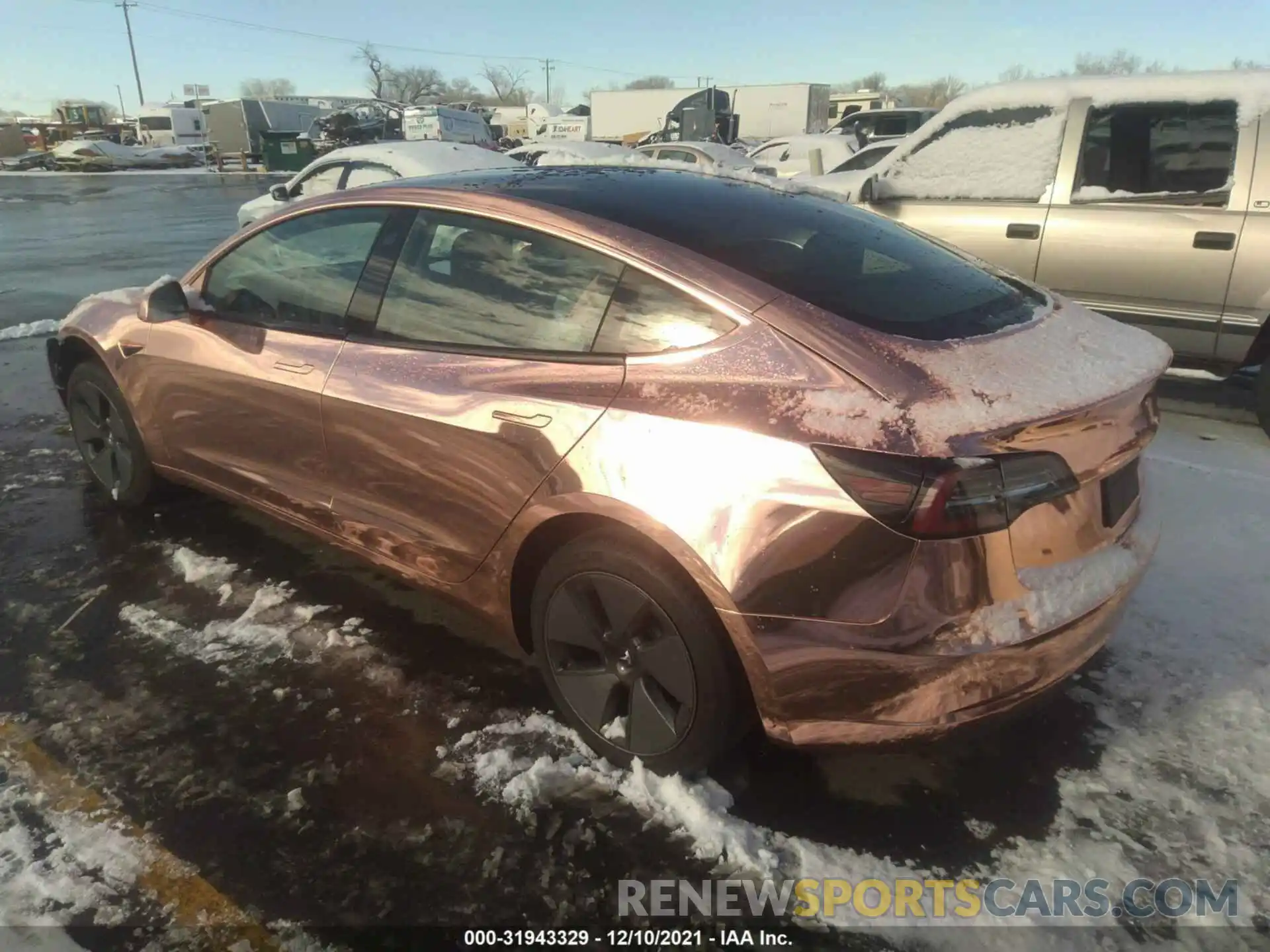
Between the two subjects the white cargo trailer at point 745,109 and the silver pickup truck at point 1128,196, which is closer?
the silver pickup truck at point 1128,196

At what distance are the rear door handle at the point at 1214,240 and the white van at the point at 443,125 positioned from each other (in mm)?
30593

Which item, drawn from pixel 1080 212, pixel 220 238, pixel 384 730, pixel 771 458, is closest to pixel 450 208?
pixel 771 458

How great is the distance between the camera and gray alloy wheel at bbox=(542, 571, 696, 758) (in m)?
2.32

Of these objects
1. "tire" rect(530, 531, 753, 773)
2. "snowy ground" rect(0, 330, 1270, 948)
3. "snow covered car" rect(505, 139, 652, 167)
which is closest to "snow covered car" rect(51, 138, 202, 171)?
"snow covered car" rect(505, 139, 652, 167)

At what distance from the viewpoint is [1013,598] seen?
80.0 inches

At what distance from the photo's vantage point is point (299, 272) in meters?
3.36

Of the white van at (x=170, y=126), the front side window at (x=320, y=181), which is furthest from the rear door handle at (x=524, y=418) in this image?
the white van at (x=170, y=126)

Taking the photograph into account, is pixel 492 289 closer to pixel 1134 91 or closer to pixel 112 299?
pixel 112 299

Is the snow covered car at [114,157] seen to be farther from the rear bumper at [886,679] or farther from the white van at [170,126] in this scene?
the rear bumper at [886,679]

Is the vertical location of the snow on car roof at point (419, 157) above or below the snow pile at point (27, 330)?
above

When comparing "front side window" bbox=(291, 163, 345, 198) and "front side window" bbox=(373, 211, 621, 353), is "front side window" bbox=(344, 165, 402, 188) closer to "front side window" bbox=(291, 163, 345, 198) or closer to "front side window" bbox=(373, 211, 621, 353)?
"front side window" bbox=(291, 163, 345, 198)

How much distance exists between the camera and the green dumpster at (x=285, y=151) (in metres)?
38.0

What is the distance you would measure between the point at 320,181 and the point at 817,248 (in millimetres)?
8360

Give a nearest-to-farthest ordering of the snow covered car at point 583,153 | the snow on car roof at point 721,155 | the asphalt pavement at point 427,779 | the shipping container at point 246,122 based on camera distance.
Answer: the asphalt pavement at point 427,779 < the snow covered car at point 583,153 < the snow on car roof at point 721,155 < the shipping container at point 246,122
